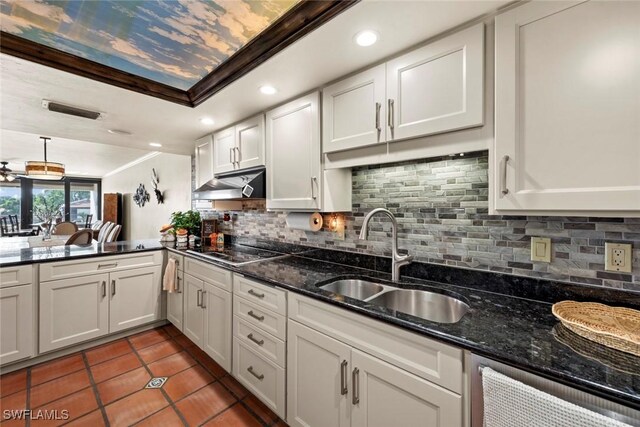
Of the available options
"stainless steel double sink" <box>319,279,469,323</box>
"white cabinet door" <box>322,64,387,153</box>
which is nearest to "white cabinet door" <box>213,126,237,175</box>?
"white cabinet door" <box>322,64,387,153</box>

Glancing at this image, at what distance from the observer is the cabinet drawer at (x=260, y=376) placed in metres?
1.59

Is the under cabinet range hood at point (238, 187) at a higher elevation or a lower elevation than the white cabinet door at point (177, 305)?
higher

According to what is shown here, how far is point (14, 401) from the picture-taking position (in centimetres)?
183

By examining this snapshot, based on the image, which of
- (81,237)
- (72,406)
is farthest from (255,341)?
(81,237)

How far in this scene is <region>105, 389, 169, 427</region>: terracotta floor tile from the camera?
1.67 meters

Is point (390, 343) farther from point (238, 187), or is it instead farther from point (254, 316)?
point (238, 187)

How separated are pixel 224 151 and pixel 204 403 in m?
2.16

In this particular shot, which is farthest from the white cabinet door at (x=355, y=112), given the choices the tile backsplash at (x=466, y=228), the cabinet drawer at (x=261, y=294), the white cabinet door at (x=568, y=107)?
the cabinet drawer at (x=261, y=294)

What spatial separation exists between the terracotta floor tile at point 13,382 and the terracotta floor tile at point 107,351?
0.38 meters

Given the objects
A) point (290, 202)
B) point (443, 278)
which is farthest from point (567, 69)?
point (290, 202)

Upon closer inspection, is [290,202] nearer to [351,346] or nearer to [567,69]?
[351,346]

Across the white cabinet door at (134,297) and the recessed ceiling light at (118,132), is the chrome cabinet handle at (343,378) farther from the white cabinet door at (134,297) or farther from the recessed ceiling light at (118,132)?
the recessed ceiling light at (118,132)

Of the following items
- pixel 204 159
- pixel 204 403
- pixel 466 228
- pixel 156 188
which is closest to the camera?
pixel 466 228

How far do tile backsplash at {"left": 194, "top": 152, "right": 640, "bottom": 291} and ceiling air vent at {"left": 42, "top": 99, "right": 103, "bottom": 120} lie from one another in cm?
228
